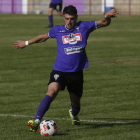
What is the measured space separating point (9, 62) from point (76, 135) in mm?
9519

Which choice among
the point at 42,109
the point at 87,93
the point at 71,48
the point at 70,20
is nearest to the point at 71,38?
the point at 71,48

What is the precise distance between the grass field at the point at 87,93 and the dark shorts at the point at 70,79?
709 millimetres

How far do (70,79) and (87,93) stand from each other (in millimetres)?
3632

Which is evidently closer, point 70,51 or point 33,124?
point 33,124

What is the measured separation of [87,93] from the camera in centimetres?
1086

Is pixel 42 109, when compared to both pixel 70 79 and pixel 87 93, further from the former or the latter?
pixel 87 93

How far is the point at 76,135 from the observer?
22.8ft

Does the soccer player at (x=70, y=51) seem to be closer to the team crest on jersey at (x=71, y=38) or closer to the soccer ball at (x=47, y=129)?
the team crest on jersey at (x=71, y=38)

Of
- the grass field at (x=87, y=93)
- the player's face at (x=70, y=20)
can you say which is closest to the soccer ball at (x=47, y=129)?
the grass field at (x=87, y=93)

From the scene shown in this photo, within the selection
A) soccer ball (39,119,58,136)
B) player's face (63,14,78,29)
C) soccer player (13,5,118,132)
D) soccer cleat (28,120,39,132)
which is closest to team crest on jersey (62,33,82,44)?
soccer player (13,5,118,132)

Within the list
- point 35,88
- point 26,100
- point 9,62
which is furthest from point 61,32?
point 9,62

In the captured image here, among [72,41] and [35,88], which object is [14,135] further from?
[35,88]

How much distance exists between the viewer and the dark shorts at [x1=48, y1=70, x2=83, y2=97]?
7180mm

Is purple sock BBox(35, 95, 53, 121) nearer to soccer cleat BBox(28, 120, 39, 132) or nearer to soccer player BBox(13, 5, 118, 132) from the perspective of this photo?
soccer cleat BBox(28, 120, 39, 132)
